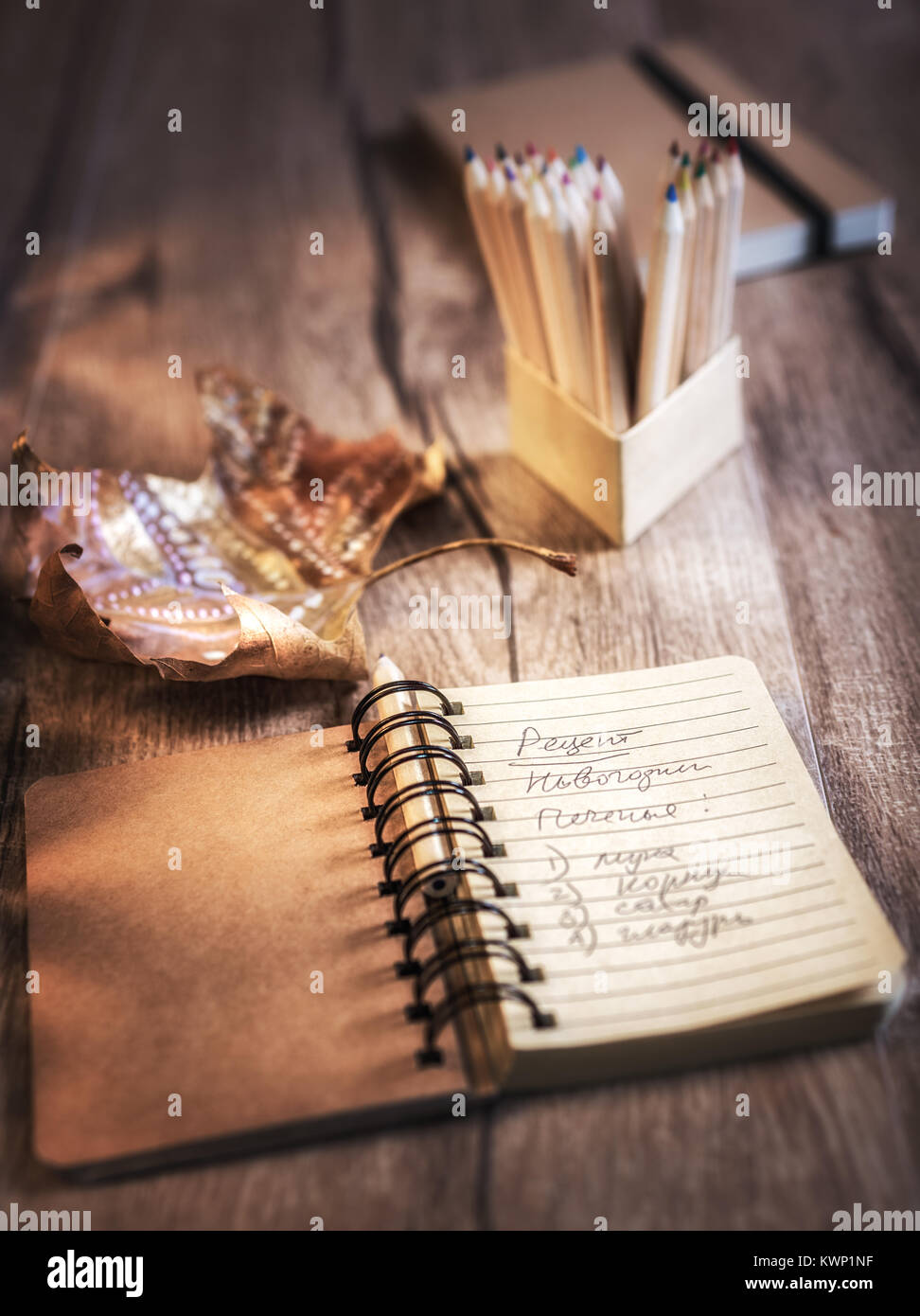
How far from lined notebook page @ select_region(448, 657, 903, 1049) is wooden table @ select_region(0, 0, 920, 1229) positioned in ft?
0.12

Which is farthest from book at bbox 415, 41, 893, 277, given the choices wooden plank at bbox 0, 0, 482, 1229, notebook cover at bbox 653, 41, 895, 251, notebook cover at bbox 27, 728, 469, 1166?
notebook cover at bbox 27, 728, 469, 1166

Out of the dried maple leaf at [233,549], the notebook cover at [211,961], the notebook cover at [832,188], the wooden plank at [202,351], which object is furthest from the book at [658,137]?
the notebook cover at [211,961]

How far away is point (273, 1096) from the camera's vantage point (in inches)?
19.4

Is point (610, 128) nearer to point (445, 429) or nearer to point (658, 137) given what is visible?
point (658, 137)

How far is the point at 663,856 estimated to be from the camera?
1.86 feet

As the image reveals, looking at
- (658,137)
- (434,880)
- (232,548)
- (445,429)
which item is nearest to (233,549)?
(232,548)

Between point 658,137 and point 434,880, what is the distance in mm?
872

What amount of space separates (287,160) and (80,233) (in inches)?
10.0

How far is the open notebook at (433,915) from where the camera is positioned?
1.64ft

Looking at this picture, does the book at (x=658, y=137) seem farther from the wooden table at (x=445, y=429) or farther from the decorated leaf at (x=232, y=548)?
the decorated leaf at (x=232, y=548)

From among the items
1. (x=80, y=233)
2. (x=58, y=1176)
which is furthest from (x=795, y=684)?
(x=80, y=233)

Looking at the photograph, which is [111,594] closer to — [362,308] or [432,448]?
[432,448]

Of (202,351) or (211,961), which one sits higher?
(202,351)

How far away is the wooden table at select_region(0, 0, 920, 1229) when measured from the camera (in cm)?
49
